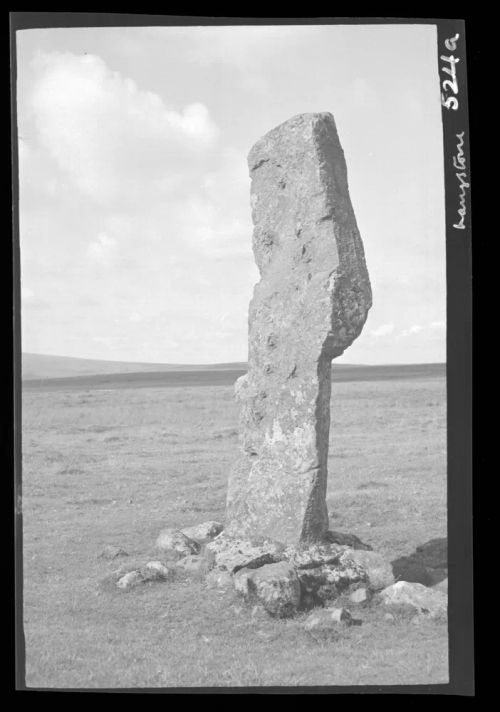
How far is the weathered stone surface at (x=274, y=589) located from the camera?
9398 millimetres

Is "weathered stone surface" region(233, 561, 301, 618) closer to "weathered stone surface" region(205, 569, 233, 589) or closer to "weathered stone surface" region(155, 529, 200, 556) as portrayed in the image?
"weathered stone surface" region(205, 569, 233, 589)

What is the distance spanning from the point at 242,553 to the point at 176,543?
4.35ft

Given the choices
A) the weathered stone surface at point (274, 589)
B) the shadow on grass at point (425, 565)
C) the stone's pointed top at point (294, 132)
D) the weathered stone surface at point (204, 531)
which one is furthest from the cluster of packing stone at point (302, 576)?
the stone's pointed top at point (294, 132)

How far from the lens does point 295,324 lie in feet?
33.4

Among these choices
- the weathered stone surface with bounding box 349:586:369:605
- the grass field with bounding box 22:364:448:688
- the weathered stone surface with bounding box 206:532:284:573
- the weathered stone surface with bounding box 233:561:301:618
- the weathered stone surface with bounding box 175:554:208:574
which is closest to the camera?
the grass field with bounding box 22:364:448:688

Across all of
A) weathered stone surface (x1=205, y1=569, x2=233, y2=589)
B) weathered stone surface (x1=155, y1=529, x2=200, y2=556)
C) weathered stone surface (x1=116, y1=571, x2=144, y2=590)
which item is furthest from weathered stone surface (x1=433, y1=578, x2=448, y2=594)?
weathered stone surface (x1=116, y1=571, x2=144, y2=590)

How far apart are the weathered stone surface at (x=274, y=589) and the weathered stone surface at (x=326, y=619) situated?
0.25 metres

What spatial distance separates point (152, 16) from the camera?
1002 centimetres

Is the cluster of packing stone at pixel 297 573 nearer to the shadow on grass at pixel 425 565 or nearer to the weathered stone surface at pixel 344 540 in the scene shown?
Answer: the weathered stone surface at pixel 344 540

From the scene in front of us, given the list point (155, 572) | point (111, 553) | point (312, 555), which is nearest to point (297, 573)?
point (312, 555)

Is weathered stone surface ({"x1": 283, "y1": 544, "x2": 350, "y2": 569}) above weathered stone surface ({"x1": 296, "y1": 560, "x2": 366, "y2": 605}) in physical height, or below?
above

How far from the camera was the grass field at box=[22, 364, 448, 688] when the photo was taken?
9.15 meters

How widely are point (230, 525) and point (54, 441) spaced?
8504 millimetres

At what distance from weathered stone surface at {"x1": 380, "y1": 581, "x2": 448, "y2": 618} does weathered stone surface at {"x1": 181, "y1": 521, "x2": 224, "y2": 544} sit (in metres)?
2.81
